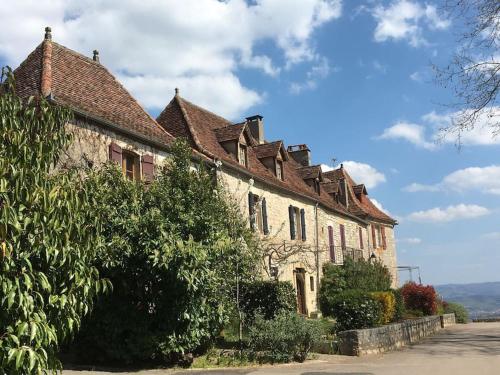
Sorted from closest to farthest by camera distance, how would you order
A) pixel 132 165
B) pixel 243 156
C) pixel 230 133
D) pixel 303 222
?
1. pixel 132 165
2. pixel 230 133
3. pixel 243 156
4. pixel 303 222

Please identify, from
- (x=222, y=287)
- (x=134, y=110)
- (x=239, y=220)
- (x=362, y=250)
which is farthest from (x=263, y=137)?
(x=222, y=287)

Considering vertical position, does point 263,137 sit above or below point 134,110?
above

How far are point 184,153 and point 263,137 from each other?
1580 cm

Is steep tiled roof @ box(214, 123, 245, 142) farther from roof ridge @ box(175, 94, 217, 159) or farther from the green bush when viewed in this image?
the green bush

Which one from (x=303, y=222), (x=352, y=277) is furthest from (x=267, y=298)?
(x=352, y=277)

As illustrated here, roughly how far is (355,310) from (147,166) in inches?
282

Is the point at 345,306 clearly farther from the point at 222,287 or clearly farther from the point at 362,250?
the point at 362,250

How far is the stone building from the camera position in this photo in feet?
43.9

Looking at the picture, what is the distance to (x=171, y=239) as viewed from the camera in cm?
976

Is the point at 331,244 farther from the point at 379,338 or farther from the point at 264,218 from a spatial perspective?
the point at 379,338

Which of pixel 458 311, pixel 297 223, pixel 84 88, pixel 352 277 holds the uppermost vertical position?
pixel 84 88

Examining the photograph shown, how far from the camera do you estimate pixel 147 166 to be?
47.6 ft

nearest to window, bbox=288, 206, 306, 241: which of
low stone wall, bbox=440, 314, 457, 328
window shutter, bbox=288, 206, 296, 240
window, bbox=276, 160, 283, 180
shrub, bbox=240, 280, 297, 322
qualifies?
window shutter, bbox=288, 206, 296, 240

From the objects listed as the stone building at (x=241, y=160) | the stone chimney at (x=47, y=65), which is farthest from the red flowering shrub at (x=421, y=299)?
the stone chimney at (x=47, y=65)
